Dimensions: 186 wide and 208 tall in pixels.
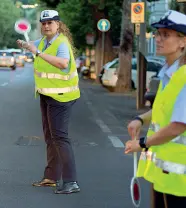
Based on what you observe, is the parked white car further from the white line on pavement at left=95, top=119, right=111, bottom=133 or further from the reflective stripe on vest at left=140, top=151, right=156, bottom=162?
the reflective stripe on vest at left=140, top=151, right=156, bottom=162

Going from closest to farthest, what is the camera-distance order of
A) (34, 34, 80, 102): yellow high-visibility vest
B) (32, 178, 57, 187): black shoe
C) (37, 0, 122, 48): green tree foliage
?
(34, 34, 80, 102): yellow high-visibility vest, (32, 178, 57, 187): black shoe, (37, 0, 122, 48): green tree foliage

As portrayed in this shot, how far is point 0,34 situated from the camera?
96312 millimetres

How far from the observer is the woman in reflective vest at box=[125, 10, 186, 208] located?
3652mm

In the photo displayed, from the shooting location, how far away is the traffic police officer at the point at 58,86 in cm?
721

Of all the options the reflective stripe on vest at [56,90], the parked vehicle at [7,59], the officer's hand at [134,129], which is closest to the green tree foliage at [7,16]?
the parked vehicle at [7,59]

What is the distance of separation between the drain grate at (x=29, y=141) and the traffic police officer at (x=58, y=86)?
391 cm

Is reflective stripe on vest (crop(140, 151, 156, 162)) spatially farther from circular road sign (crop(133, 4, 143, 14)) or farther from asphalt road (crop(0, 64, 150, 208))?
circular road sign (crop(133, 4, 143, 14))

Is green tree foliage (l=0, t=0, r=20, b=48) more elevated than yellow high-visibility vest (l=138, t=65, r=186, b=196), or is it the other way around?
yellow high-visibility vest (l=138, t=65, r=186, b=196)

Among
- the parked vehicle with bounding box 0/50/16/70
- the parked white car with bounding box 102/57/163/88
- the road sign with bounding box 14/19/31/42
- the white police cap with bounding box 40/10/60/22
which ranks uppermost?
the white police cap with bounding box 40/10/60/22

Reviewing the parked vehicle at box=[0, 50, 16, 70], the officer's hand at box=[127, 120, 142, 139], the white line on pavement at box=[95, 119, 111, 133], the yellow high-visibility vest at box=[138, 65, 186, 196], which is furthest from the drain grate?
the parked vehicle at box=[0, 50, 16, 70]

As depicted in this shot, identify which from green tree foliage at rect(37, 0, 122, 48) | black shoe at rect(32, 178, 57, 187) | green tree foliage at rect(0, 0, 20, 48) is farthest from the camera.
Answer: green tree foliage at rect(0, 0, 20, 48)

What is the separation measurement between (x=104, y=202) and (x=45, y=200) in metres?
0.58

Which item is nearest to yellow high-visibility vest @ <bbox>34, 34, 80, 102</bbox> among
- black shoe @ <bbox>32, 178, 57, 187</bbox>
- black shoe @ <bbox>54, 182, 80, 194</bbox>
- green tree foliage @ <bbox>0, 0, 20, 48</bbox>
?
black shoe @ <bbox>54, 182, 80, 194</bbox>

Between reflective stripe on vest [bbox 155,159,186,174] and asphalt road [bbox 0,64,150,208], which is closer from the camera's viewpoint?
reflective stripe on vest [bbox 155,159,186,174]
